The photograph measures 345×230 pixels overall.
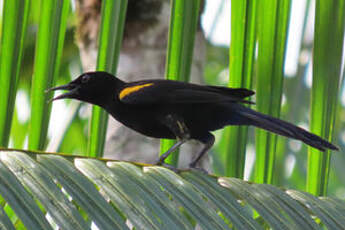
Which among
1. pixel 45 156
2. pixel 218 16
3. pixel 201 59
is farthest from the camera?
pixel 218 16

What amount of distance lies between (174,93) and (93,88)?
58 centimetres

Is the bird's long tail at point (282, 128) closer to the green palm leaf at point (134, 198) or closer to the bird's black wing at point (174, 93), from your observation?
the bird's black wing at point (174, 93)

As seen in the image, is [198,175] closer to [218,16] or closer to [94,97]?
[94,97]

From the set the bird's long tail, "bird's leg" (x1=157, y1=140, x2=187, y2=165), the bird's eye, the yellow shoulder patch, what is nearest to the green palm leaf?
the bird's long tail

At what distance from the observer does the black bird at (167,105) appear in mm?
3100

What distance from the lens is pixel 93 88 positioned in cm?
358

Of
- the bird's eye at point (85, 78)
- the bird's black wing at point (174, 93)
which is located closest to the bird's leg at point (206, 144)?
the bird's black wing at point (174, 93)

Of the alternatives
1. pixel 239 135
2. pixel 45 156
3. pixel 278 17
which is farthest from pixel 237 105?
pixel 45 156

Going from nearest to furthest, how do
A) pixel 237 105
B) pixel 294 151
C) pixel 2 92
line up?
pixel 2 92 → pixel 237 105 → pixel 294 151

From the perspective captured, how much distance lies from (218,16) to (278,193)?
3552 millimetres

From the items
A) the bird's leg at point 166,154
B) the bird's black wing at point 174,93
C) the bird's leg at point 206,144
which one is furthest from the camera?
the bird's leg at point 206,144

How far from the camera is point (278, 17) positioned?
2848 mm

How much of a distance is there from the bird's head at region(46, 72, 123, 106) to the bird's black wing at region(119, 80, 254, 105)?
114mm

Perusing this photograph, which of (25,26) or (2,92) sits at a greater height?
(25,26)
